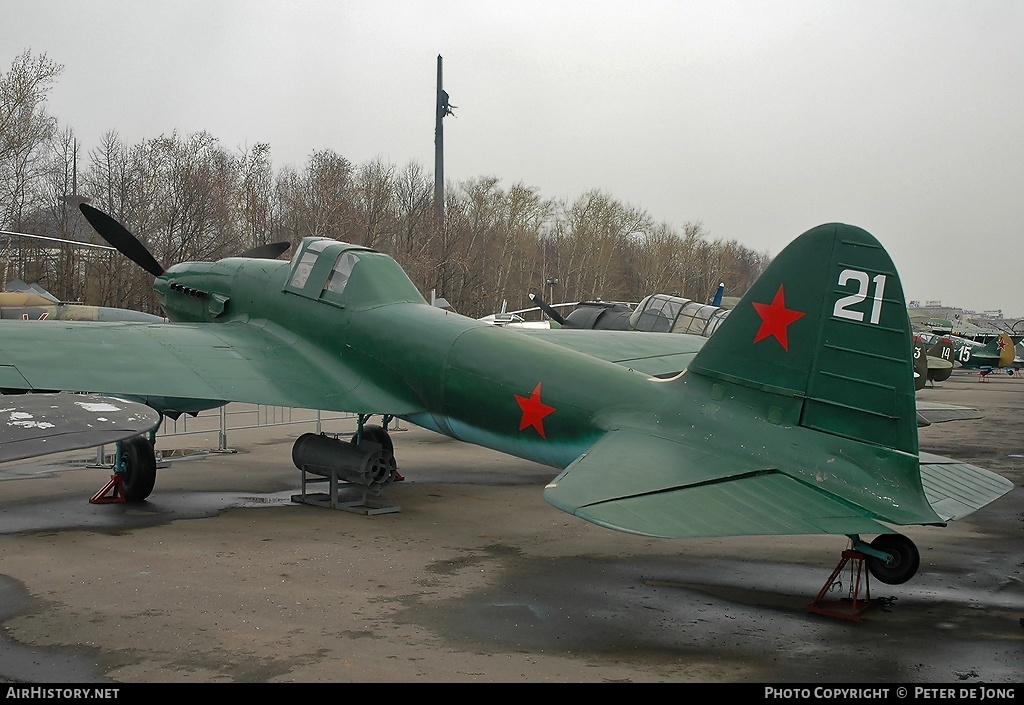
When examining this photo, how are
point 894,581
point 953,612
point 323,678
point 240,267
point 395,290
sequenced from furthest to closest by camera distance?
point 240,267
point 395,290
point 953,612
point 894,581
point 323,678

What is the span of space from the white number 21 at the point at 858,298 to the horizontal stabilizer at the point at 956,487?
1329 mm

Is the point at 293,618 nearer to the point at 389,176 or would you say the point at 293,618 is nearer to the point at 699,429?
the point at 699,429

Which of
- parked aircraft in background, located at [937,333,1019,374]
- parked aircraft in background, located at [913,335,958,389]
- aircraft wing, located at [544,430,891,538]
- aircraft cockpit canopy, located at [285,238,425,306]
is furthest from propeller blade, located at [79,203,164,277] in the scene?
parked aircraft in background, located at [937,333,1019,374]

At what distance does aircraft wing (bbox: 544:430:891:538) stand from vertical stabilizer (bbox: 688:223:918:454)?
69cm

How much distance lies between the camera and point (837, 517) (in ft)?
18.7

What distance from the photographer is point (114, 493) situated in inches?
419

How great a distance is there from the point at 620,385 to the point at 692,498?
2322 mm

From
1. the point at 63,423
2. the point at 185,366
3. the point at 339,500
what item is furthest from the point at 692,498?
the point at 185,366

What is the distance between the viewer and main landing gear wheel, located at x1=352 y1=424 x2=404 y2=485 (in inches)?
412

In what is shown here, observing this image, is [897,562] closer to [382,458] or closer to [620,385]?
[620,385]

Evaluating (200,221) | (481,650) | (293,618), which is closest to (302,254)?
(293,618)

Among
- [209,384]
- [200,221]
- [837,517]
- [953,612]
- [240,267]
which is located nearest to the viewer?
[837,517]

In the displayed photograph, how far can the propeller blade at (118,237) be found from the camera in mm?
12984
